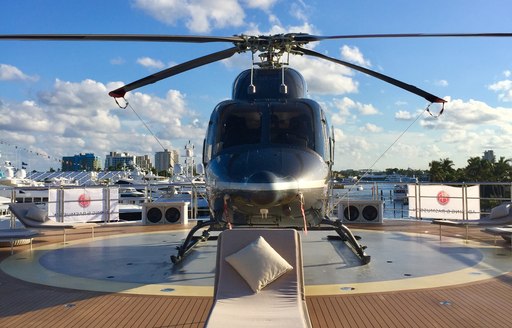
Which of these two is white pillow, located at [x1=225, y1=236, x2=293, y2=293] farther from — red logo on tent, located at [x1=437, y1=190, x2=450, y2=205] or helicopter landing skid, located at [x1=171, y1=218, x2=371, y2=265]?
red logo on tent, located at [x1=437, y1=190, x2=450, y2=205]

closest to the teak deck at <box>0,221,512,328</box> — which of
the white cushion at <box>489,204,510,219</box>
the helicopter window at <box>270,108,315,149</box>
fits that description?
the helicopter window at <box>270,108,315,149</box>

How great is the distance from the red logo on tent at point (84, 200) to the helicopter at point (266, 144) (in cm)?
698

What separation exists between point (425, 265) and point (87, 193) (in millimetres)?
10376

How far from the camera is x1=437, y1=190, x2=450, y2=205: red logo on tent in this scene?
13.6 m

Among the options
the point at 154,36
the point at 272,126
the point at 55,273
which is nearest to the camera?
the point at 154,36

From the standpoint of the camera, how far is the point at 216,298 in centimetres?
435

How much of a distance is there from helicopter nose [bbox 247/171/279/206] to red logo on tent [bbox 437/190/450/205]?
9944mm

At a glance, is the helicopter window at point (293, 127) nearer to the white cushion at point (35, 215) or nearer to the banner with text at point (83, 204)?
the white cushion at point (35, 215)

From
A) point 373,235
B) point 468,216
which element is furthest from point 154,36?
point 468,216

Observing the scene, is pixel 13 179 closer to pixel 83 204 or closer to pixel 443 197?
pixel 83 204

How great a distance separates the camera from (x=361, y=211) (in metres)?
14.1

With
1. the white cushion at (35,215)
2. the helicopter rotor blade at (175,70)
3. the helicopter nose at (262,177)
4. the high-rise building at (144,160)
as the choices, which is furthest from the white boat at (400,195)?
the high-rise building at (144,160)

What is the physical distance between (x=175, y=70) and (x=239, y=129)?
52.9 inches

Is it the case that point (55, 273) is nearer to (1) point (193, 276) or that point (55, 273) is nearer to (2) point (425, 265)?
(1) point (193, 276)
